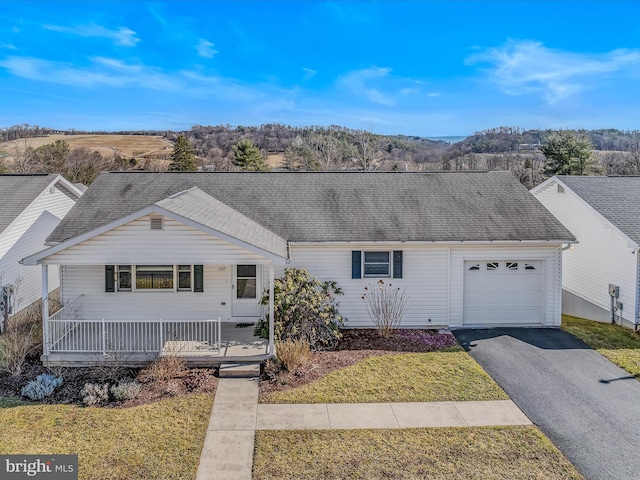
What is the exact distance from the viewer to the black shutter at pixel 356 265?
1386 cm

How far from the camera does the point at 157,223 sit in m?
11.0

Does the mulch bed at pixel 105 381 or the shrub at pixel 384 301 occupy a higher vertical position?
the shrub at pixel 384 301

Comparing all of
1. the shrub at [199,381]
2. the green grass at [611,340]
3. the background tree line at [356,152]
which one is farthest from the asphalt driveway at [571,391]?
the background tree line at [356,152]

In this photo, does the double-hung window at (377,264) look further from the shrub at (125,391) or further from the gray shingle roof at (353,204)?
the shrub at (125,391)

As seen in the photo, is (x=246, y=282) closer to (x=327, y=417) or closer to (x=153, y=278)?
(x=153, y=278)

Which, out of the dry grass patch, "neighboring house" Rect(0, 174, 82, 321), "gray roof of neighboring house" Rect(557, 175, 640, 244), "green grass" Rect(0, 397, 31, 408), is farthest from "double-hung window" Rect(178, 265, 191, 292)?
the dry grass patch

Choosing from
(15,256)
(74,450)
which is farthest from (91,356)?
(15,256)

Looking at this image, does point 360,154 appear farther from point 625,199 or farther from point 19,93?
point 625,199

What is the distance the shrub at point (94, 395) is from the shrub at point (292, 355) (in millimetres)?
3712

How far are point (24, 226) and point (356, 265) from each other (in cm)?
1164

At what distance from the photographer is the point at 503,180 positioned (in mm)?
17031

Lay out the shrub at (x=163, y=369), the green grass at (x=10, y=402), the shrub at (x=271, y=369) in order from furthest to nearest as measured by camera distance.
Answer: the shrub at (x=271, y=369) < the shrub at (x=163, y=369) < the green grass at (x=10, y=402)

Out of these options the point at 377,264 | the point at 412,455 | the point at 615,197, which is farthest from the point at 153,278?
the point at 615,197

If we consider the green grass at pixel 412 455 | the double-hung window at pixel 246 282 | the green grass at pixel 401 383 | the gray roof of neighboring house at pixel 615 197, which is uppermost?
the gray roof of neighboring house at pixel 615 197
